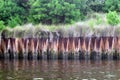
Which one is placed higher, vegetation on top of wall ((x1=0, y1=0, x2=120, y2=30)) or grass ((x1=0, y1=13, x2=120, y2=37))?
vegetation on top of wall ((x1=0, y1=0, x2=120, y2=30))

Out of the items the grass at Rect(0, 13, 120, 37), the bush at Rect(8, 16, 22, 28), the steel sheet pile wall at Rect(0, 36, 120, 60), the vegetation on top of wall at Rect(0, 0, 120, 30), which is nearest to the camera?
the steel sheet pile wall at Rect(0, 36, 120, 60)

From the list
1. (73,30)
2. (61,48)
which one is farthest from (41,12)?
(61,48)

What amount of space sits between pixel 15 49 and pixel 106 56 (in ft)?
36.0

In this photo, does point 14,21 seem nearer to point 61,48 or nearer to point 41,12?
point 41,12

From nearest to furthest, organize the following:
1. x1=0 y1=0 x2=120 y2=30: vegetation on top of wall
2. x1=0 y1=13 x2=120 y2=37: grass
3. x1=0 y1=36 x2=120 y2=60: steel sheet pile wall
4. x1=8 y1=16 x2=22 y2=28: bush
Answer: x1=0 y1=36 x2=120 y2=60: steel sheet pile wall
x1=0 y1=13 x2=120 y2=37: grass
x1=8 y1=16 x2=22 y2=28: bush
x1=0 y1=0 x2=120 y2=30: vegetation on top of wall

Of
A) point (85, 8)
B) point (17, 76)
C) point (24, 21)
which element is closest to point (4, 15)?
point (24, 21)

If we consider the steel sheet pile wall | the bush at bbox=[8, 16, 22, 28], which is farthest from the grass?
the bush at bbox=[8, 16, 22, 28]

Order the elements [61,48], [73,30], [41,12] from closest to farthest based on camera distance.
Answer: [61,48] < [73,30] < [41,12]

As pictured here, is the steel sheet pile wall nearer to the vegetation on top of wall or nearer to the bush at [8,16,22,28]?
the bush at [8,16,22,28]

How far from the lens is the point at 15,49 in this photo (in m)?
45.9

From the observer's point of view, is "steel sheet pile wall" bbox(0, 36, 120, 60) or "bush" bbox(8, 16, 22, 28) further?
"bush" bbox(8, 16, 22, 28)

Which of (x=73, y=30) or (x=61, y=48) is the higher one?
(x=73, y=30)

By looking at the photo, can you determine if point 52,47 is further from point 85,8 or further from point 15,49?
point 85,8

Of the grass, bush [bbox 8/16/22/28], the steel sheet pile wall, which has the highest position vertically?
bush [bbox 8/16/22/28]
